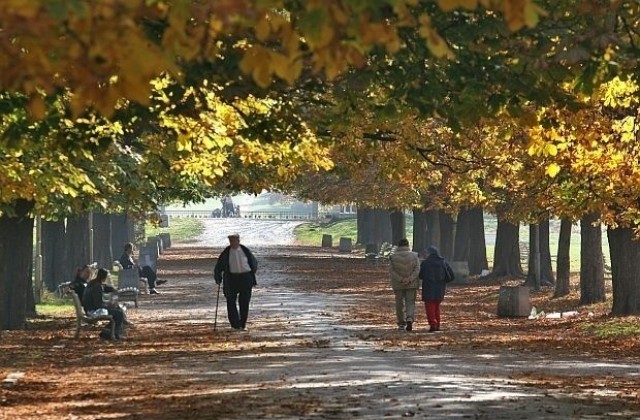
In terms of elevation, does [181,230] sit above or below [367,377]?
above

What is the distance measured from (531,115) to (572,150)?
8.27 metres

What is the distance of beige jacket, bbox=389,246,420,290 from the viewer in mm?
27453

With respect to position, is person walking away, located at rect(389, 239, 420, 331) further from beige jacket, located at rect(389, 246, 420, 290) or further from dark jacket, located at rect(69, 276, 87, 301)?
dark jacket, located at rect(69, 276, 87, 301)

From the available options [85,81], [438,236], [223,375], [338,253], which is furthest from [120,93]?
[338,253]

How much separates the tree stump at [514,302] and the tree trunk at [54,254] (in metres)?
14.1

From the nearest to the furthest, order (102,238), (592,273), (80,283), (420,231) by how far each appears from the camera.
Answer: (80,283)
(592,273)
(102,238)
(420,231)

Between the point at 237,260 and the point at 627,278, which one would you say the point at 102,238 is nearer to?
the point at 237,260

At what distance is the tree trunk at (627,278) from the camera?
2970cm

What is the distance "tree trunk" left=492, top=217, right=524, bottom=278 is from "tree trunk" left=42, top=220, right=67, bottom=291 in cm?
1396

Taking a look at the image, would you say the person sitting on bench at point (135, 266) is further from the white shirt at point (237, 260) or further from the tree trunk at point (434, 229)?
the tree trunk at point (434, 229)

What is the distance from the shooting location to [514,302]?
32.3 meters

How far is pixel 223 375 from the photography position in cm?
1861

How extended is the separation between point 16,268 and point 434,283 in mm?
8293

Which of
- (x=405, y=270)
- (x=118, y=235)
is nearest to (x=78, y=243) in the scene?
(x=405, y=270)
